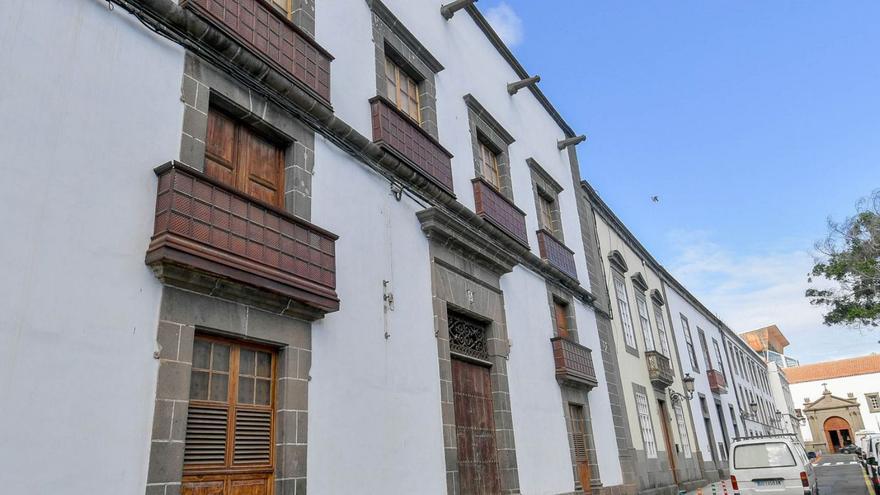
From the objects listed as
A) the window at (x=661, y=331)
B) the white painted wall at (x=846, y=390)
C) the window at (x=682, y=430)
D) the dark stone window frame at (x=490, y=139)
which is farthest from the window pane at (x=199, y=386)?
the white painted wall at (x=846, y=390)

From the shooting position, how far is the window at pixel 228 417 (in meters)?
4.45

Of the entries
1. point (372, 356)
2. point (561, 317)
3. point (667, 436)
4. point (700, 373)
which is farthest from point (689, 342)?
point (372, 356)

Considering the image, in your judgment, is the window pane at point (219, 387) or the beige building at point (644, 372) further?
the beige building at point (644, 372)

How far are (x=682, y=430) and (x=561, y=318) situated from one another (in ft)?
29.1

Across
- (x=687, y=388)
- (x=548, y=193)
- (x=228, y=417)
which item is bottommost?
(x=228, y=417)

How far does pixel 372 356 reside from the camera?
20.9 ft

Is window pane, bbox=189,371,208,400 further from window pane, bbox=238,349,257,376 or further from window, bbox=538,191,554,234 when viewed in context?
window, bbox=538,191,554,234

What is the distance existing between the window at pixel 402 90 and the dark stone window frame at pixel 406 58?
0.05m

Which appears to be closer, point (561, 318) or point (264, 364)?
point (264, 364)

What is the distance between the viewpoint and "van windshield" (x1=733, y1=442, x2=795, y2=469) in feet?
34.4

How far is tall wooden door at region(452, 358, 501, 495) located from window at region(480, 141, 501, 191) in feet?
11.7

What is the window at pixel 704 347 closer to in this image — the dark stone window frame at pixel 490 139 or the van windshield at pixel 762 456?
the van windshield at pixel 762 456

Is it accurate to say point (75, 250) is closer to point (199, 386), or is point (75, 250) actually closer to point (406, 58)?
point (199, 386)

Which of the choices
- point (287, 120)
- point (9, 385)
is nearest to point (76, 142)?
point (9, 385)
